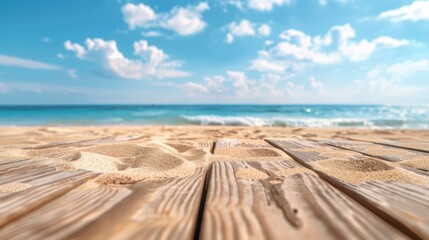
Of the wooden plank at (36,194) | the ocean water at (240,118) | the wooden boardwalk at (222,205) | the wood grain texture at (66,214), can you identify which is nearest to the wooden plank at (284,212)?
the wooden boardwalk at (222,205)

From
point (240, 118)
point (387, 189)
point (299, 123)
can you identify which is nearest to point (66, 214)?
point (387, 189)

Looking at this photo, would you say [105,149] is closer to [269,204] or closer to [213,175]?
[213,175]

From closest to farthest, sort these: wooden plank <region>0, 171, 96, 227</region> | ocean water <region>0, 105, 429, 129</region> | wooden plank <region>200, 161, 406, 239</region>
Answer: wooden plank <region>200, 161, 406, 239</region> < wooden plank <region>0, 171, 96, 227</region> < ocean water <region>0, 105, 429, 129</region>

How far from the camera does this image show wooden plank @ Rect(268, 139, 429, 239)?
23.0 inches

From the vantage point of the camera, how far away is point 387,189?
829 millimetres

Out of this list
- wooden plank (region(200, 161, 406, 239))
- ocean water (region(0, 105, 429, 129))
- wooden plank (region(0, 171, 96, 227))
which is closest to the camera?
wooden plank (region(200, 161, 406, 239))

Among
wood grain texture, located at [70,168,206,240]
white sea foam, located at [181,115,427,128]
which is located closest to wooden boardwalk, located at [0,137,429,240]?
wood grain texture, located at [70,168,206,240]

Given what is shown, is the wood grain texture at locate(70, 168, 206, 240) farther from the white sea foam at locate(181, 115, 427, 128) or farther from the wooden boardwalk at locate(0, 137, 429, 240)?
the white sea foam at locate(181, 115, 427, 128)

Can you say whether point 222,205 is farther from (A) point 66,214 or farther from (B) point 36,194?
(B) point 36,194

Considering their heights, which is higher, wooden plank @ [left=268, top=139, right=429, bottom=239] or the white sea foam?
wooden plank @ [left=268, top=139, right=429, bottom=239]

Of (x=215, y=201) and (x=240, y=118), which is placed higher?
(x=215, y=201)

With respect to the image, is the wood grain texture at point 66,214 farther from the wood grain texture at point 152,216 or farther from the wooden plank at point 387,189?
the wooden plank at point 387,189

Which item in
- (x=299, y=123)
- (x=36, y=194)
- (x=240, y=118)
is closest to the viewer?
(x=36, y=194)

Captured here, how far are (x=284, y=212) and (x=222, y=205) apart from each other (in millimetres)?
161
